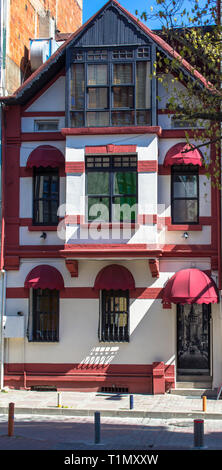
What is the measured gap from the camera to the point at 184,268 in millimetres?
22031

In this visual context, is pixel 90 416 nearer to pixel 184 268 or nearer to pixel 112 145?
pixel 184 268

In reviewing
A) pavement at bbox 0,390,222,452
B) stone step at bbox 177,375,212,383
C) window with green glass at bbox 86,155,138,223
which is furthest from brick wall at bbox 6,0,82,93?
stone step at bbox 177,375,212,383

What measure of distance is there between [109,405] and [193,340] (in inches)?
Answer: 153

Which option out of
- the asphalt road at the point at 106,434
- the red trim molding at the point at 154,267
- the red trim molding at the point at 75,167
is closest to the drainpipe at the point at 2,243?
the red trim molding at the point at 75,167

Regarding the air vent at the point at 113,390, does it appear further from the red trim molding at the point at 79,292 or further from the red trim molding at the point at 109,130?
the red trim molding at the point at 109,130

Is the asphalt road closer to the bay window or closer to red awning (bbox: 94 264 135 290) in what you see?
red awning (bbox: 94 264 135 290)

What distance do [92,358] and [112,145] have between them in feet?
22.8

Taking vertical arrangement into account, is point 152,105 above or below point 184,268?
above

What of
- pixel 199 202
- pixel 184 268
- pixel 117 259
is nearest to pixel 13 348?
pixel 117 259

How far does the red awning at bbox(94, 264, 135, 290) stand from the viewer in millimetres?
21734

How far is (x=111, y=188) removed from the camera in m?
21.9

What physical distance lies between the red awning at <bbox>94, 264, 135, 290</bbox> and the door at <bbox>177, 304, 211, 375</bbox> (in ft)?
6.37

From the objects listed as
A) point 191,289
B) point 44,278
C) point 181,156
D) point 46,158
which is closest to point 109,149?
point 46,158

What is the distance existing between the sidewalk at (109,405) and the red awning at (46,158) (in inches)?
294
